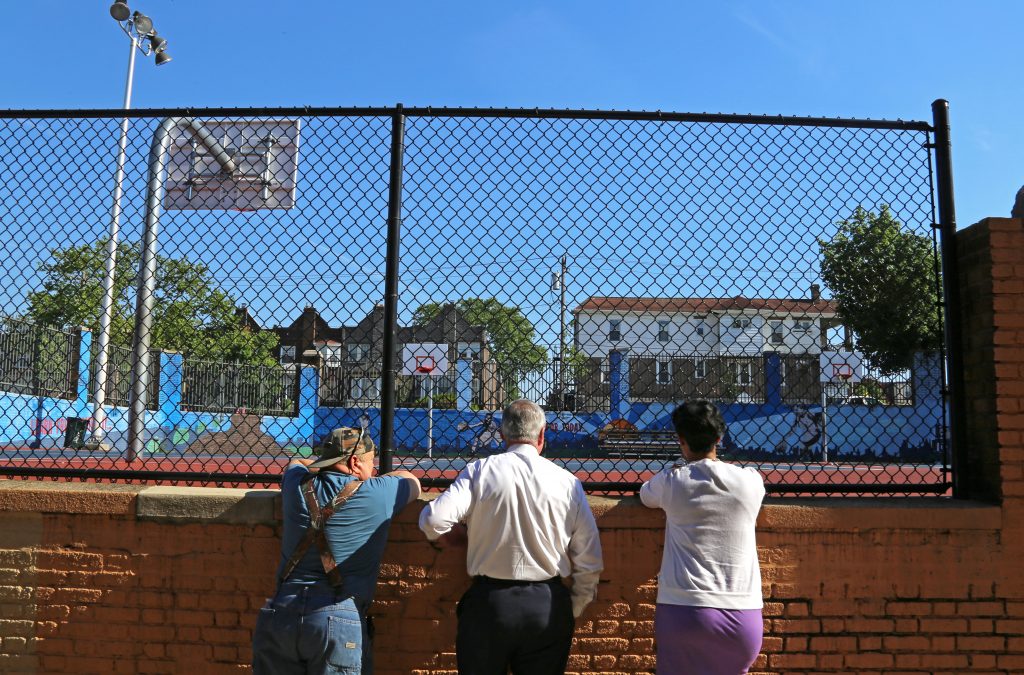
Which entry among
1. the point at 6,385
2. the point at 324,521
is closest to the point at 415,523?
the point at 324,521

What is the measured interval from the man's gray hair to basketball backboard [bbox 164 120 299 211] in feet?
6.10

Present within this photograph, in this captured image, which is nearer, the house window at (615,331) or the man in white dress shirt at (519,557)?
the man in white dress shirt at (519,557)

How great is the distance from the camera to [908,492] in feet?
12.1

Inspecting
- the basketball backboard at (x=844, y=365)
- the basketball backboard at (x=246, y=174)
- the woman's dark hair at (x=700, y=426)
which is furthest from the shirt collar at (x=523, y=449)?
the basketball backboard at (x=844, y=365)

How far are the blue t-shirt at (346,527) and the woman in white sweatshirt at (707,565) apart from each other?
120cm

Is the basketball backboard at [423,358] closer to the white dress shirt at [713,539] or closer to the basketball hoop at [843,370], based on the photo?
the white dress shirt at [713,539]

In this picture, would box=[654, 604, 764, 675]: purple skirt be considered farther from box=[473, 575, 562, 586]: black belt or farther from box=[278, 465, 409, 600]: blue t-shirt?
box=[278, 465, 409, 600]: blue t-shirt

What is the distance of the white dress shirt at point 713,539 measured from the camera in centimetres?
271

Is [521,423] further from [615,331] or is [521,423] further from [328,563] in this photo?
[615,331]

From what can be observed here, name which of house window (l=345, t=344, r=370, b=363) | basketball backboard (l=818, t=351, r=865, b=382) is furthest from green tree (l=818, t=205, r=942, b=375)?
house window (l=345, t=344, r=370, b=363)

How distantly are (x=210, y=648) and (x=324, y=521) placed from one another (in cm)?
124

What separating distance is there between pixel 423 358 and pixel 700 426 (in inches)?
80.9

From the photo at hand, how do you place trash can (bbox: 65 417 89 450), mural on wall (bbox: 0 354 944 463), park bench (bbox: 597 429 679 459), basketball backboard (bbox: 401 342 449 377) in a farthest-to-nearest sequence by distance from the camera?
park bench (bbox: 597 429 679 459) → trash can (bbox: 65 417 89 450) → mural on wall (bbox: 0 354 944 463) → basketball backboard (bbox: 401 342 449 377)

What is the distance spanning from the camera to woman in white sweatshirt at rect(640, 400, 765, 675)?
8.75 ft
